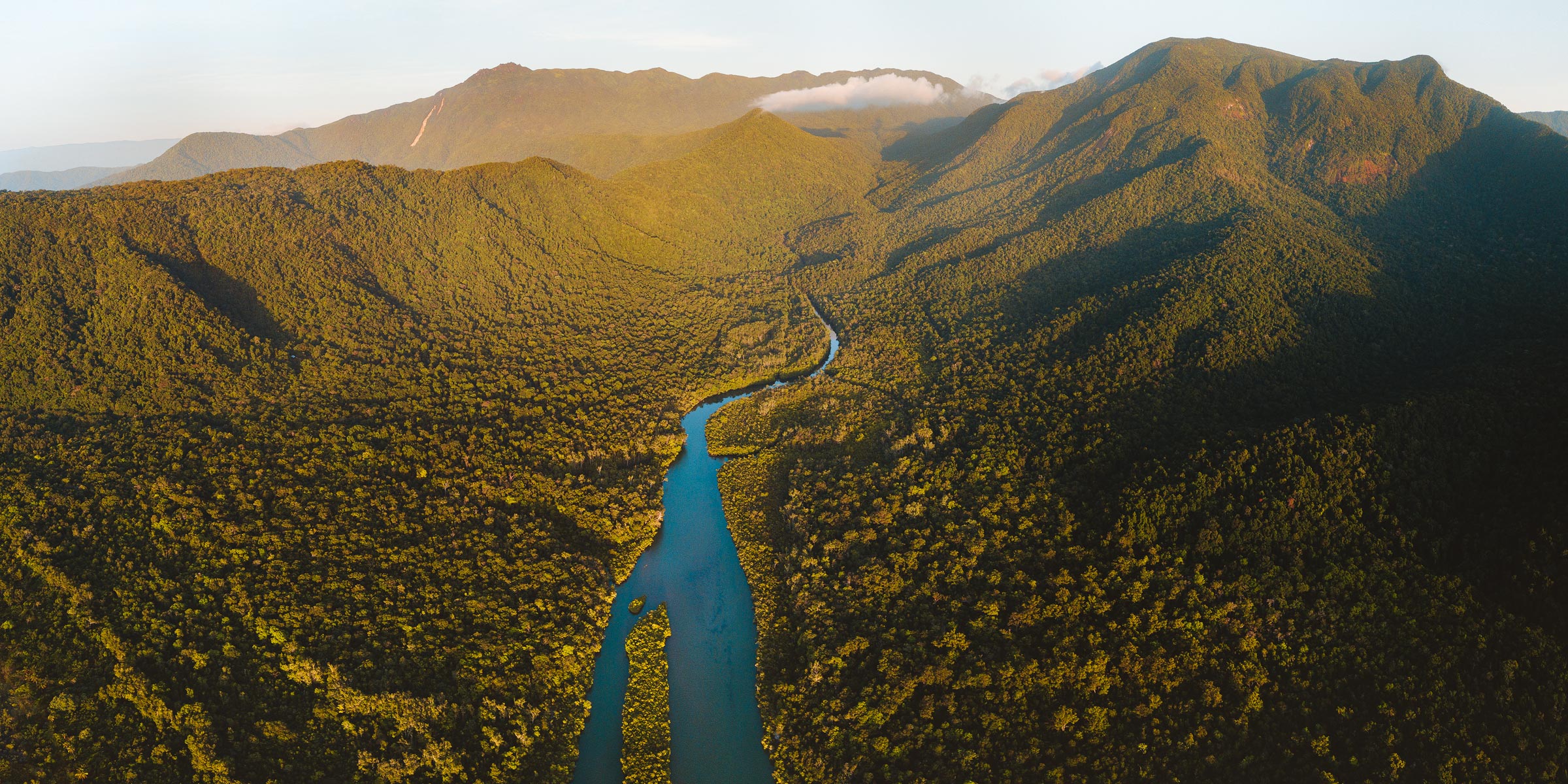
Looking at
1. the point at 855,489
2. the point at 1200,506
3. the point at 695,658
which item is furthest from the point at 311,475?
the point at 1200,506

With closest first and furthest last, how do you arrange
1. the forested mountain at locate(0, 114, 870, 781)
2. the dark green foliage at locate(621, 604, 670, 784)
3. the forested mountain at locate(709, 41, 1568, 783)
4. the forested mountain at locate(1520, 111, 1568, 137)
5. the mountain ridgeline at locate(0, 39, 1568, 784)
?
the forested mountain at locate(709, 41, 1568, 783), the mountain ridgeline at locate(0, 39, 1568, 784), the forested mountain at locate(0, 114, 870, 781), the dark green foliage at locate(621, 604, 670, 784), the forested mountain at locate(1520, 111, 1568, 137)

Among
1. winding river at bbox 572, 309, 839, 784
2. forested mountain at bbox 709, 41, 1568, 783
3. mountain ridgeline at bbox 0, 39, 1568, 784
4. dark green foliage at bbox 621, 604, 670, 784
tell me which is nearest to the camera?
forested mountain at bbox 709, 41, 1568, 783

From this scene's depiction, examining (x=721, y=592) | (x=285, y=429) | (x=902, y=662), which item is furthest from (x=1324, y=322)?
(x=285, y=429)

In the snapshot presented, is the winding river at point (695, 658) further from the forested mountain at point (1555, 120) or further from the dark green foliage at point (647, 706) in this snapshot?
the forested mountain at point (1555, 120)

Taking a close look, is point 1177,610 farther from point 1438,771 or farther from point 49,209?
point 49,209

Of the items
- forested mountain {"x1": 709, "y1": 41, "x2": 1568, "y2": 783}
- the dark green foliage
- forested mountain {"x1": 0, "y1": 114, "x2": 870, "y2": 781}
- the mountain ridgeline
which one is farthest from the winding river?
forested mountain {"x1": 709, "y1": 41, "x2": 1568, "y2": 783}

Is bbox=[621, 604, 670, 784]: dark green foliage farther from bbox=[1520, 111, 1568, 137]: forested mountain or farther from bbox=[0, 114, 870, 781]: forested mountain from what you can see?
bbox=[1520, 111, 1568, 137]: forested mountain
